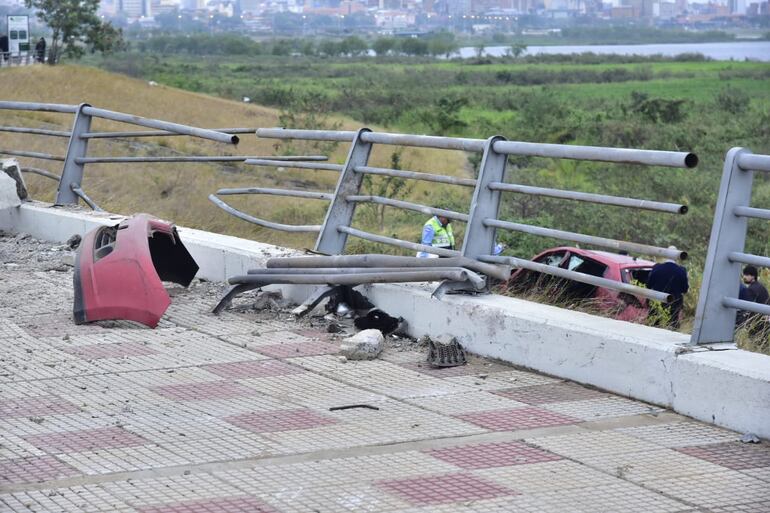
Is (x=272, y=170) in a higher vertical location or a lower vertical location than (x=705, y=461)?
lower

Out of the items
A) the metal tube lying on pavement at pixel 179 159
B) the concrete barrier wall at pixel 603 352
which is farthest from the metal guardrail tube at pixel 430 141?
the metal tube lying on pavement at pixel 179 159

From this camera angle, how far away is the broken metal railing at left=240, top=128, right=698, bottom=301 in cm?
673

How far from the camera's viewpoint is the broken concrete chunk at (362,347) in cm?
754

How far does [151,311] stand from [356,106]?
235 feet

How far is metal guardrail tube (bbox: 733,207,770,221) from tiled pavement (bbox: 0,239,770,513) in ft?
3.57

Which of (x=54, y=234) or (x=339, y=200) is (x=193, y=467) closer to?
(x=339, y=200)

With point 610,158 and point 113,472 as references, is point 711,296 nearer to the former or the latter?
point 610,158

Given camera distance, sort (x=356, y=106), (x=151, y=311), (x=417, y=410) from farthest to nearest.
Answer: (x=356, y=106), (x=151, y=311), (x=417, y=410)

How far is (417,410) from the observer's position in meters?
6.36

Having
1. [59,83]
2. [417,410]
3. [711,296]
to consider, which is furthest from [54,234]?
[59,83]

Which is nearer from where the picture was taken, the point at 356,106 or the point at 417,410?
the point at 417,410

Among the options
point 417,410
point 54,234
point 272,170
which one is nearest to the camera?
point 417,410

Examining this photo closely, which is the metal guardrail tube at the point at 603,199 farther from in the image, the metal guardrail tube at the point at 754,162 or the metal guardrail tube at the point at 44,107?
the metal guardrail tube at the point at 44,107

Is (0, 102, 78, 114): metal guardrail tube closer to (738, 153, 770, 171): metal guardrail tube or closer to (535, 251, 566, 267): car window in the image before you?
(535, 251, 566, 267): car window
